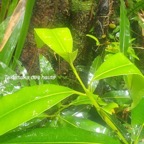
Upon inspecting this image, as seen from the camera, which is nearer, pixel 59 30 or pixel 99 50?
pixel 59 30

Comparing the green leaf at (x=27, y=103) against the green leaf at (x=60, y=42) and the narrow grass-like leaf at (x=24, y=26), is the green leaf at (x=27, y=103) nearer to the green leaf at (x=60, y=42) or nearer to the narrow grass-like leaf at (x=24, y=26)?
the green leaf at (x=60, y=42)

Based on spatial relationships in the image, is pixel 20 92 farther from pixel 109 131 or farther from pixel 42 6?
pixel 42 6

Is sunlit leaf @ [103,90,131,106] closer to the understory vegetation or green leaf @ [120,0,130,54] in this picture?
the understory vegetation

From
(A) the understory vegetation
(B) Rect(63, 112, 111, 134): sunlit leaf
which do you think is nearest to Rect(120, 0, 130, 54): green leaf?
(A) the understory vegetation

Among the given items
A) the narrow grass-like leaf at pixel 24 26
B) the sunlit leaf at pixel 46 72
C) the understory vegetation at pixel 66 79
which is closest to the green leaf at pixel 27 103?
the understory vegetation at pixel 66 79

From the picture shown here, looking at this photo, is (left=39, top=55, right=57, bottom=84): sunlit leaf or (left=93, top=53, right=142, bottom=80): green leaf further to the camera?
(left=39, top=55, right=57, bottom=84): sunlit leaf

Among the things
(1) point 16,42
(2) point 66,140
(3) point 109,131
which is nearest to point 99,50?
(1) point 16,42

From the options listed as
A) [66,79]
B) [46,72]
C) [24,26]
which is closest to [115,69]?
[46,72]
